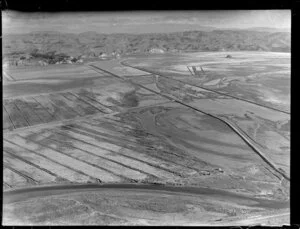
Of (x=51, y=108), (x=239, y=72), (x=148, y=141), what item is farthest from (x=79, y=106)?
(x=239, y=72)

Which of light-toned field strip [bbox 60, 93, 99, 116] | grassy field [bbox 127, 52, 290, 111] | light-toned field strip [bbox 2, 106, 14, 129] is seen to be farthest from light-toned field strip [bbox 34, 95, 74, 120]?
grassy field [bbox 127, 52, 290, 111]

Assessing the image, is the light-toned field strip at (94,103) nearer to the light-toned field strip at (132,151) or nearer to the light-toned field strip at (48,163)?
the light-toned field strip at (132,151)

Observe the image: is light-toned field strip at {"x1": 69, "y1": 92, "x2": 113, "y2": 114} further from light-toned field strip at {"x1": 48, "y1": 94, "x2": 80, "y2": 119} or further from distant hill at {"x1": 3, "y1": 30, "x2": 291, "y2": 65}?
distant hill at {"x1": 3, "y1": 30, "x2": 291, "y2": 65}

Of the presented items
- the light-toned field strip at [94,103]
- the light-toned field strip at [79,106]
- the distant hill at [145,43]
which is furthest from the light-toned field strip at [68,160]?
the distant hill at [145,43]

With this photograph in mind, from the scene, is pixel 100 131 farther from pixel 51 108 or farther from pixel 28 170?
pixel 28 170

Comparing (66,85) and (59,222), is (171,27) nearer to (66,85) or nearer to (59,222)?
(66,85)

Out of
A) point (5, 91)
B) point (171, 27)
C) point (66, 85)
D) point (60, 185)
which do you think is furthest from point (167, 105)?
point (5, 91)
